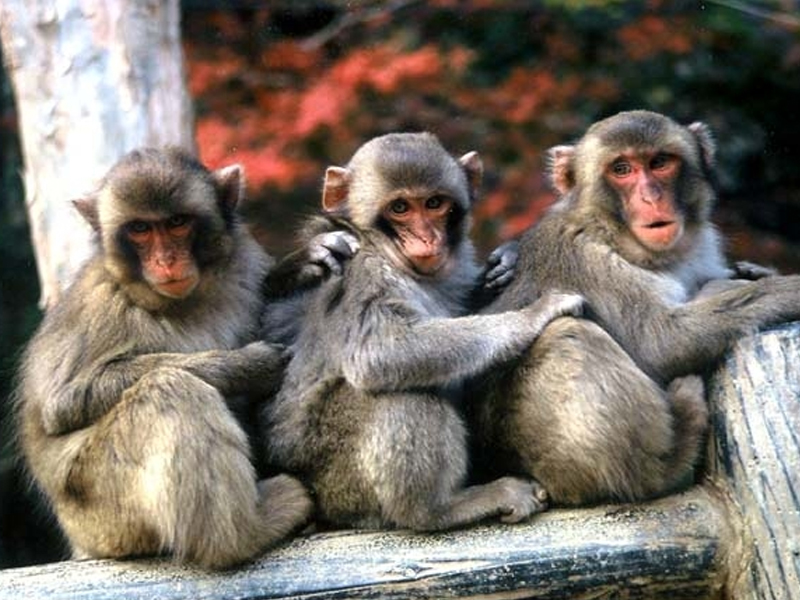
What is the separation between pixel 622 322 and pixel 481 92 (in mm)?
5607

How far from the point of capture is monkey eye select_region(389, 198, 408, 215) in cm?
664

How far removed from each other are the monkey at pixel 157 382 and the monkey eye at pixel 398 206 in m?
0.68

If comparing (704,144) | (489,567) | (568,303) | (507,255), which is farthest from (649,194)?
(489,567)

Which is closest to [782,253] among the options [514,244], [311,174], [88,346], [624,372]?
[311,174]

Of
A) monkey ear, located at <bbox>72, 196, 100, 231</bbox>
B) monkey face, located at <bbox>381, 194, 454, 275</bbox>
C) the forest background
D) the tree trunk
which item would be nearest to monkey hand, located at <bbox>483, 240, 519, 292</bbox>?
monkey face, located at <bbox>381, 194, 454, 275</bbox>

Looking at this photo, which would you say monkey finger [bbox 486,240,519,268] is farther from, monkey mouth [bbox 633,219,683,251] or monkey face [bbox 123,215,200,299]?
monkey face [bbox 123,215,200,299]

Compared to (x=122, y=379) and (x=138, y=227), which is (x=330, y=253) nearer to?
(x=138, y=227)

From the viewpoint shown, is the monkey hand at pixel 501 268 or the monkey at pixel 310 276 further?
the monkey hand at pixel 501 268

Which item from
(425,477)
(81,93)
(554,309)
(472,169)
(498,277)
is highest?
(81,93)

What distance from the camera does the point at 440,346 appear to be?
6.28 meters

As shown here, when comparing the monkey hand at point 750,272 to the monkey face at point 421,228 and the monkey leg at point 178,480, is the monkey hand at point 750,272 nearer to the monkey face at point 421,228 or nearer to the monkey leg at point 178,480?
the monkey face at point 421,228

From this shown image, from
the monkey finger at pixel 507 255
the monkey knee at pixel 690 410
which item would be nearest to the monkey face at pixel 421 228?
the monkey finger at pixel 507 255

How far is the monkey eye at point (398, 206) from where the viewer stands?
6.64 m

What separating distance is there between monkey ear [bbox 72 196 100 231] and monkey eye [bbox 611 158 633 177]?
7.04 ft
